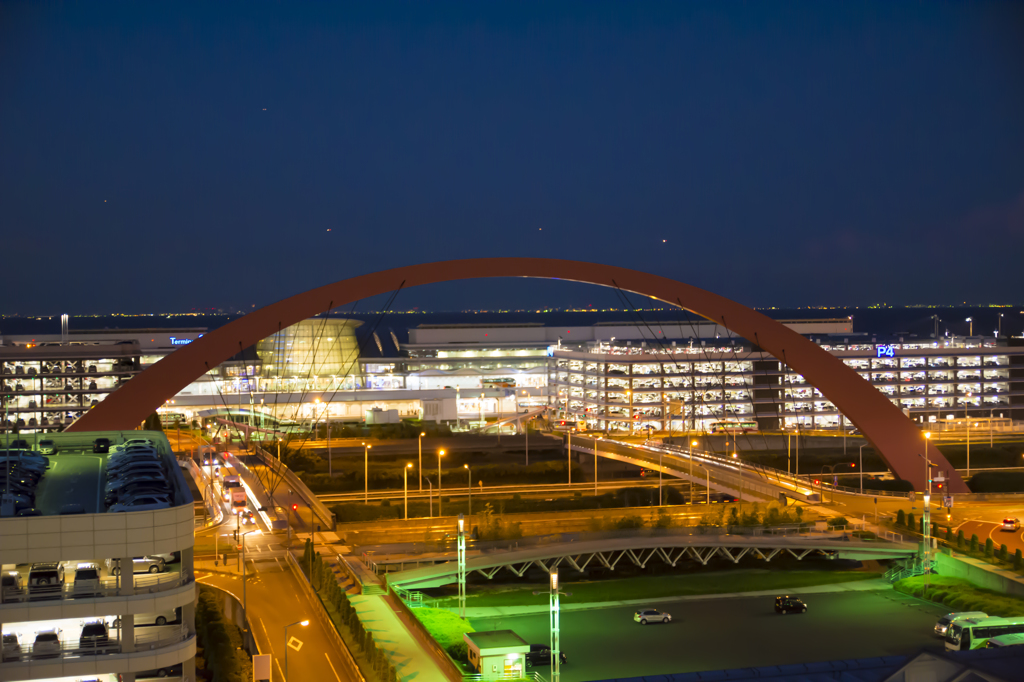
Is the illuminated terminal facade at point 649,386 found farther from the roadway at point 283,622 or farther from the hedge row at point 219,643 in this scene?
the hedge row at point 219,643

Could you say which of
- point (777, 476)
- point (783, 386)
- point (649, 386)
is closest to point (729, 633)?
point (777, 476)

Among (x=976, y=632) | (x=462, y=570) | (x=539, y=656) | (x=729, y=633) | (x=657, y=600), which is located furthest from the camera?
(x=657, y=600)

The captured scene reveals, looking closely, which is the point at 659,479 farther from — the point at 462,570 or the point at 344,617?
the point at 344,617

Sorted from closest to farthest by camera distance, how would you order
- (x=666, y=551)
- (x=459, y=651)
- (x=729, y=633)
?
1. (x=459, y=651)
2. (x=729, y=633)
3. (x=666, y=551)

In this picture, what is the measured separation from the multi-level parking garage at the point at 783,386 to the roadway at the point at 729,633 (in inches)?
1492

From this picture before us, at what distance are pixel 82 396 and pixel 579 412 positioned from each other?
3496 cm

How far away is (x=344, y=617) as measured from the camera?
2506 cm

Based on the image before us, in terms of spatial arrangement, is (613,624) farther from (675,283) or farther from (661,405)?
(661,405)

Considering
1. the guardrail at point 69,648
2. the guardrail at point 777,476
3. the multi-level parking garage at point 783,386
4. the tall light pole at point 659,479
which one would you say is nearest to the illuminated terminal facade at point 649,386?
the multi-level parking garage at point 783,386

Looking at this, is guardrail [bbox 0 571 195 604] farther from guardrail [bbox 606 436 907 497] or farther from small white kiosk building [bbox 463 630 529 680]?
guardrail [bbox 606 436 907 497]

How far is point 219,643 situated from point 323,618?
9.97 feet

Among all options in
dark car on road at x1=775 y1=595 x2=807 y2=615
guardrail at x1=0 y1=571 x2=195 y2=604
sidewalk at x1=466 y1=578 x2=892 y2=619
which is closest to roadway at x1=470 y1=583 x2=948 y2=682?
dark car on road at x1=775 y1=595 x2=807 y2=615

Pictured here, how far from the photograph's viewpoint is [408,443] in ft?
206

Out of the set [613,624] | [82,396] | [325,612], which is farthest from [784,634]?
[82,396]
